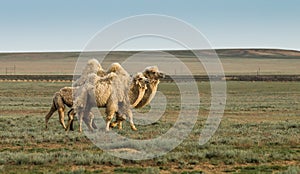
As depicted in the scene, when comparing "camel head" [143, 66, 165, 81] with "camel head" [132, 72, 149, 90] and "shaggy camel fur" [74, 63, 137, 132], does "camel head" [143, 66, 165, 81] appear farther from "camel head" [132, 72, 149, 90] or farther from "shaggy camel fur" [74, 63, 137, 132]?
"shaggy camel fur" [74, 63, 137, 132]

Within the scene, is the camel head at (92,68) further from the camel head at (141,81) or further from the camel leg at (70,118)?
the camel head at (141,81)

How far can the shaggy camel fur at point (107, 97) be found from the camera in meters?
16.0

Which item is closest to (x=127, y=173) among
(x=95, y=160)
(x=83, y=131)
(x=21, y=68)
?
(x=95, y=160)

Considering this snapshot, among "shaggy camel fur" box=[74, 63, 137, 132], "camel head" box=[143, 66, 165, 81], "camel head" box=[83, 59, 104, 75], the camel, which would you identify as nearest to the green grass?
"shaggy camel fur" box=[74, 63, 137, 132]

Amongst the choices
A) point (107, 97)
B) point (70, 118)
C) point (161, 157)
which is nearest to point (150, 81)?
point (107, 97)

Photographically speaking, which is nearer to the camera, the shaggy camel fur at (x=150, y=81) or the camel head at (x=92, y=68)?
the shaggy camel fur at (x=150, y=81)

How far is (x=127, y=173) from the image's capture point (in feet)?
35.3

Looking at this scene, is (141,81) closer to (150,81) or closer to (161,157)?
(150,81)

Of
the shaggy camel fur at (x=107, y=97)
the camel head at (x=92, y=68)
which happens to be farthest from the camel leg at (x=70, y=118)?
the camel head at (x=92, y=68)

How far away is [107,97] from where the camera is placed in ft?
52.6

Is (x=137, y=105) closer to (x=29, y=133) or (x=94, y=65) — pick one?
(x=94, y=65)

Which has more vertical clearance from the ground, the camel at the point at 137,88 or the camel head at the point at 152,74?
the camel head at the point at 152,74

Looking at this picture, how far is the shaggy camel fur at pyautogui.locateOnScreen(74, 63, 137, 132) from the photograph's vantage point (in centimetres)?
1602

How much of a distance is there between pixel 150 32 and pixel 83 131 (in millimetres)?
5946
